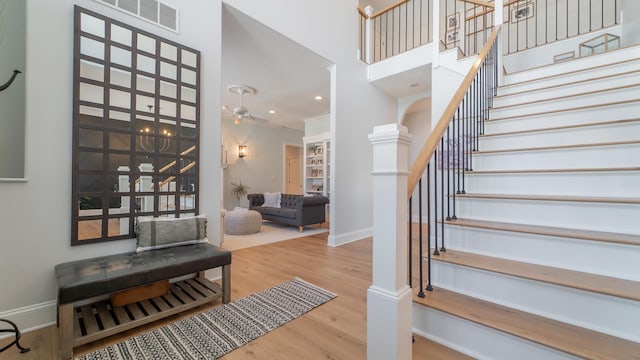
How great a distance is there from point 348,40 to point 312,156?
10.5 feet

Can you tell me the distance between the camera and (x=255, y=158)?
25.2ft

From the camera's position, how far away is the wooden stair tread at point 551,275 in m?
1.21

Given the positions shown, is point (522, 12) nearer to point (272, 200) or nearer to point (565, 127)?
point (565, 127)

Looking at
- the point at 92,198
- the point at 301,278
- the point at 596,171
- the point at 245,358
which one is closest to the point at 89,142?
the point at 92,198

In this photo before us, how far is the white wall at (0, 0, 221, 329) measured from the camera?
164cm

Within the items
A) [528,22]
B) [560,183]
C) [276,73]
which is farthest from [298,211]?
[528,22]

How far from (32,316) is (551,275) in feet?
10.7

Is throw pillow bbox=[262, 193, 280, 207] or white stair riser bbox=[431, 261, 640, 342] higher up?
throw pillow bbox=[262, 193, 280, 207]

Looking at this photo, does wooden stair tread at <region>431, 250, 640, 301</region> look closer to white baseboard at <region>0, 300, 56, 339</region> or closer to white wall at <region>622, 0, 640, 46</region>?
white baseboard at <region>0, 300, 56, 339</region>

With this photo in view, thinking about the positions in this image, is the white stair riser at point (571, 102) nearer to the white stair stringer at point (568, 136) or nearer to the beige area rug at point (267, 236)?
the white stair stringer at point (568, 136)

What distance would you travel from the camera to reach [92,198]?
1.93 metres

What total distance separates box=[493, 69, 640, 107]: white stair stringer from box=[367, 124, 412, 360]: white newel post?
2.49 meters

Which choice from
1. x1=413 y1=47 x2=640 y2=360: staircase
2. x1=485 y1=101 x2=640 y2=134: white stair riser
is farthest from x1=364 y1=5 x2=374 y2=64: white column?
x1=413 y1=47 x2=640 y2=360: staircase

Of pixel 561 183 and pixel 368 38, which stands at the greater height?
pixel 368 38
